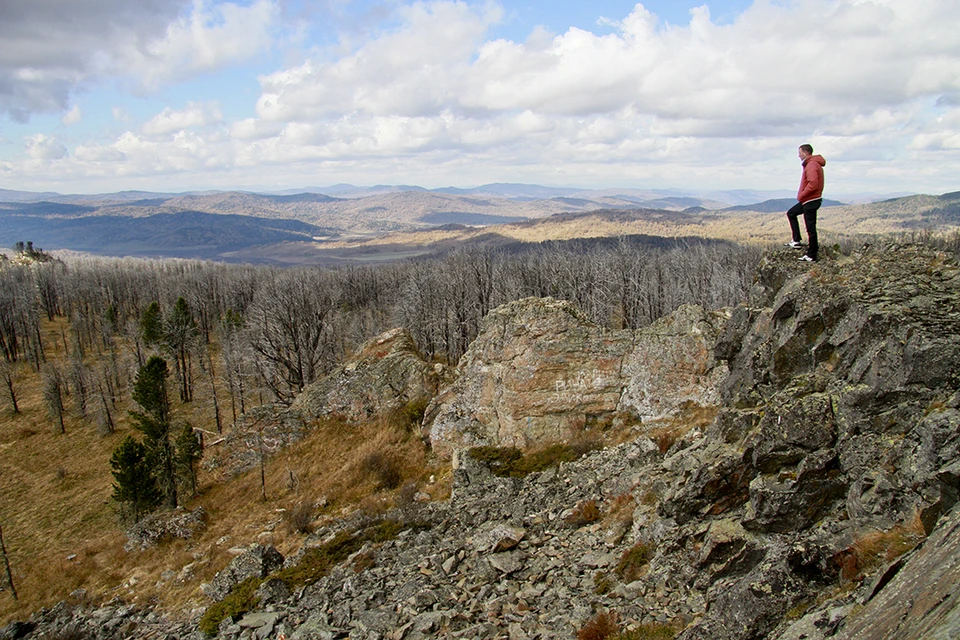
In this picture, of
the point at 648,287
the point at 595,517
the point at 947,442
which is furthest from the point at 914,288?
the point at 648,287

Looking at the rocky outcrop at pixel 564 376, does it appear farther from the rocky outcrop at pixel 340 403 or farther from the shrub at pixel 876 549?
the shrub at pixel 876 549

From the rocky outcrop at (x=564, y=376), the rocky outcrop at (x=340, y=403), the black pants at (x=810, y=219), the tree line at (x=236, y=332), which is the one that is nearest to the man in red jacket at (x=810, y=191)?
the black pants at (x=810, y=219)

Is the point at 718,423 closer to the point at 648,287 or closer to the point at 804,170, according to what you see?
the point at 804,170

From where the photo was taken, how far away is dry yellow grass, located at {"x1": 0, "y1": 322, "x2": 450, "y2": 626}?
22.7 metres

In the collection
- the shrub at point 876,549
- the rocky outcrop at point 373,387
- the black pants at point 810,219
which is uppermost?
the black pants at point 810,219

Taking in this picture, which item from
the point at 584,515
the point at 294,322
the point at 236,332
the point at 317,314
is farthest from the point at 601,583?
the point at 236,332

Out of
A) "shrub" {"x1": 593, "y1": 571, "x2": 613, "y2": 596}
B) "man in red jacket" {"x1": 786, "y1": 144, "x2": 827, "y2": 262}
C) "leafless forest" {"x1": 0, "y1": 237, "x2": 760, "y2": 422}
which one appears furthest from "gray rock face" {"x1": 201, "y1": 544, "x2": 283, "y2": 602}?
"leafless forest" {"x1": 0, "y1": 237, "x2": 760, "y2": 422}

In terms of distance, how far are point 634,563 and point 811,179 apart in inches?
421

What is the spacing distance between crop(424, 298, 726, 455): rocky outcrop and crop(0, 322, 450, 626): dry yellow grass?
3.37 meters

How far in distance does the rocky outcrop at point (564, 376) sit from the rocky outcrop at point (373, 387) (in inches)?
206

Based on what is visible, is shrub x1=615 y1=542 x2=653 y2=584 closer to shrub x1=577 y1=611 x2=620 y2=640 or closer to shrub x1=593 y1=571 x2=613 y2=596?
shrub x1=593 y1=571 x2=613 y2=596

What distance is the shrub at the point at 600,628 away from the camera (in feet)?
32.9

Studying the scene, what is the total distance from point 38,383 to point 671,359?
92.3m

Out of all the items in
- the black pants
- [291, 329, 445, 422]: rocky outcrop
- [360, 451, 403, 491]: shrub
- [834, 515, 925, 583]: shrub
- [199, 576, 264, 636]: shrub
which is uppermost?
the black pants
